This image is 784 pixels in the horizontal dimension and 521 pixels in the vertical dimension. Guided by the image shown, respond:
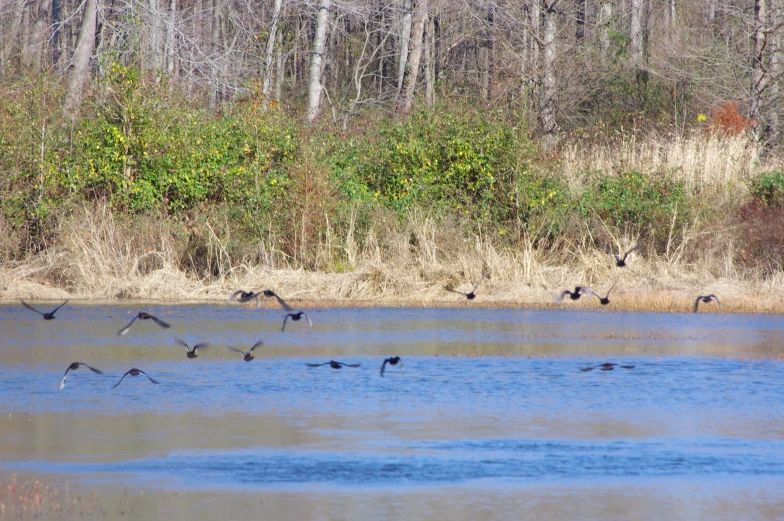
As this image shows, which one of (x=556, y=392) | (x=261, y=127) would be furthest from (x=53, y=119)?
(x=556, y=392)

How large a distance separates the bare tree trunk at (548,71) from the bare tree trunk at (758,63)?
5.06 m

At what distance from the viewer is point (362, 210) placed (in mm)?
23469

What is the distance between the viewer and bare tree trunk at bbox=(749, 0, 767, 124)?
2906 cm

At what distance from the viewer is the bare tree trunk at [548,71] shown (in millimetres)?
29984

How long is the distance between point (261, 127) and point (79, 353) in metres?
11.8

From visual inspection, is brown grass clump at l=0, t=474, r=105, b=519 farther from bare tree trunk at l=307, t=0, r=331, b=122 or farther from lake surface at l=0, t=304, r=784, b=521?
bare tree trunk at l=307, t=0, r=331, b=122

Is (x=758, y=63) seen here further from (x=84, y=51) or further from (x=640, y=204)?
(x=84, y=51)

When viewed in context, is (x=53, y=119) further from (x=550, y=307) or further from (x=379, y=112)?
(x=379, y=112)

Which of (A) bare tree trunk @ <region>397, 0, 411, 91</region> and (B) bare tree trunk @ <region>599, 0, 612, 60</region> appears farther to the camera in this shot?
(A) bare tree trunk @ <region>397, 0, 411, 91</region>

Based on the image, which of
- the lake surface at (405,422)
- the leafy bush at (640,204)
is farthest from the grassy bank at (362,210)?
the lake surface at (405,422)

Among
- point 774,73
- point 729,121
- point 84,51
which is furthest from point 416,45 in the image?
point 84,51

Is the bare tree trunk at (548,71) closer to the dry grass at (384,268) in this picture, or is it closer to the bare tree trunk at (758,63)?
the bare tree trunk at (758,63)

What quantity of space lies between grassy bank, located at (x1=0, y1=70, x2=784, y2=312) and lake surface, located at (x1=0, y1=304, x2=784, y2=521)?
451 cm

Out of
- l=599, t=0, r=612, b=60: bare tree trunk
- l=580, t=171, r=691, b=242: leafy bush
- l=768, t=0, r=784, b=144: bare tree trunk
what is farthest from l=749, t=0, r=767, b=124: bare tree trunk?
l=580, t=171, r=691, b=242: leafy bush
